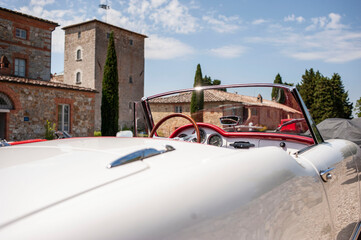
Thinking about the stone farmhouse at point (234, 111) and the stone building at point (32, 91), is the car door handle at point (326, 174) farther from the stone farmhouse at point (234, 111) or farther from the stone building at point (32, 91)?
the stone building at point (32, 91)

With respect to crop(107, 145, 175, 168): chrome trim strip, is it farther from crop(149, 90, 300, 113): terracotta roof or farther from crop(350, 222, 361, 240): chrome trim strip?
crop(350, 222, 361, 240): chrome trim strip

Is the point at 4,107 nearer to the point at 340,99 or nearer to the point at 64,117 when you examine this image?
the point at 64,117

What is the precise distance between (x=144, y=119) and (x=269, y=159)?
2058 mm

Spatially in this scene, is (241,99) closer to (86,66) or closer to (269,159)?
(269,159)

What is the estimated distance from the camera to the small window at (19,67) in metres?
20.4

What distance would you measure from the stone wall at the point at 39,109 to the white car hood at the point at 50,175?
667 inches

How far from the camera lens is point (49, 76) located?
2198cm

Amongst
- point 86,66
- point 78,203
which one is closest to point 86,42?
point 86,66

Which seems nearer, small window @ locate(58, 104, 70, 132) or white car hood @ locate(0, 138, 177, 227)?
white car hood @ locate(0, 138, 177, 227)

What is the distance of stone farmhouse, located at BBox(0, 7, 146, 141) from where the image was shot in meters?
16.3

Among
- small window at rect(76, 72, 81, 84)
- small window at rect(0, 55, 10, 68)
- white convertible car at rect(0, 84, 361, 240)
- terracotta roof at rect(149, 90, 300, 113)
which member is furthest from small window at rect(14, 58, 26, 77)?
white convertible car at rect(0, 84, 361, 240)

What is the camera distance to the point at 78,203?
2.28 ft

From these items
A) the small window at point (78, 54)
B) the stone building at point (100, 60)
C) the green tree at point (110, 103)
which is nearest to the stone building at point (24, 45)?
the green tree at point (110, 103)

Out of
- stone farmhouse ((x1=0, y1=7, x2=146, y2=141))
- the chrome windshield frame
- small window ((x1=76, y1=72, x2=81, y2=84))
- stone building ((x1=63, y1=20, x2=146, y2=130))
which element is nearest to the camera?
the chrome windshield frame
